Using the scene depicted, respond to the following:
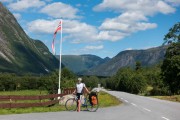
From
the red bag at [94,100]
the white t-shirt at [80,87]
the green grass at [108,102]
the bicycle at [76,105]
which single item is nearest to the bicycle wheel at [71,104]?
the bicycle at [76,105]

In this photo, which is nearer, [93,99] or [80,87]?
[80,87]

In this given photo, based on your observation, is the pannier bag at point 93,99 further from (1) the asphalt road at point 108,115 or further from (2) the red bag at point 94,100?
(1) the asphalt road at point 108,115

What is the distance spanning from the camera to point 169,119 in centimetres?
1906

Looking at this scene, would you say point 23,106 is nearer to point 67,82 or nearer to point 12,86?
point 67,82

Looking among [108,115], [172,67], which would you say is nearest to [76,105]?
[108,115]

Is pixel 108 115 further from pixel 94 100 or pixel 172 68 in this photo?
pixel 172 68

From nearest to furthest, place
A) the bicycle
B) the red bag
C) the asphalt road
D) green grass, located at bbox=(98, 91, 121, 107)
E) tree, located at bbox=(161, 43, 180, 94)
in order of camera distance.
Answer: the asphalt road < the bicycle < the red bag < green grass, located at bbox=(98, 91, 121, 107) < tree, located at bbox=(161, 43, 180, 94)

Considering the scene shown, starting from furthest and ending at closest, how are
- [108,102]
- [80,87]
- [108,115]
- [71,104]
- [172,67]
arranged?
[172,67]
[108,102]
[71,104]
[80,87]
[108,115]

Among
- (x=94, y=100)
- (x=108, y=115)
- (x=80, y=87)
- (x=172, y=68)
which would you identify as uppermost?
(x=172, y=68)

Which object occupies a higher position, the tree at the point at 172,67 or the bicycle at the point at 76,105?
the tree at the point at 172,67

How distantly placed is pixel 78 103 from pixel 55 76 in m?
39.3

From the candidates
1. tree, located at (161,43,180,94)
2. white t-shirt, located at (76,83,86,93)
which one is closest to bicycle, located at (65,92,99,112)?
white t-shirt, located at (76,83,86,93)

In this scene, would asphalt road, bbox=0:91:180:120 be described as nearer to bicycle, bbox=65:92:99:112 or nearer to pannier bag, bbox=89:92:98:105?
bicycle, bbox=65:92:99:112

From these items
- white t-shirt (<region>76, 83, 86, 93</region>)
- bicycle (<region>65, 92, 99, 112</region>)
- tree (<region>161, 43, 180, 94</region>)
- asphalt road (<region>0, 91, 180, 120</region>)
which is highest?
tree (<region>161, 43, 180, 94</region>)
